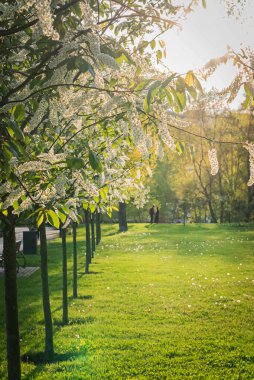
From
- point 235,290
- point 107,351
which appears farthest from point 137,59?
point 235,290

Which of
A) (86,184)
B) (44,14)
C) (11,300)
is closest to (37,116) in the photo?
(44,14)

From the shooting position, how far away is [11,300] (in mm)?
4840

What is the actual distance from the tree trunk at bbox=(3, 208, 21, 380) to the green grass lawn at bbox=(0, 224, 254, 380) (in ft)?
4.47

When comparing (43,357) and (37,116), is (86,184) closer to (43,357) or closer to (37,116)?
(37,116)

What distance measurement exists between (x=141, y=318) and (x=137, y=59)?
7375mm

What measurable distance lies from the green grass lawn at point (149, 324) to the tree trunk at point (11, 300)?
1363 millimetres

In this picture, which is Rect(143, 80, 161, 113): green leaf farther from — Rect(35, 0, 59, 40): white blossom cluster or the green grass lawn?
the green grass lawn

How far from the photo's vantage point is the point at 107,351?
23.3 ft

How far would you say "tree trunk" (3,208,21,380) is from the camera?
4.68 m

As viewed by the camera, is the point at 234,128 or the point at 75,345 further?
the point at 234,128

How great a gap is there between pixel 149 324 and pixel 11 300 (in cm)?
467

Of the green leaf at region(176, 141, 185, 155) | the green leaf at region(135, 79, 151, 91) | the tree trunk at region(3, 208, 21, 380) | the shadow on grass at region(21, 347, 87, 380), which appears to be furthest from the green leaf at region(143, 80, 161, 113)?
the shadow on grass at region(21, 347, 87, 380)

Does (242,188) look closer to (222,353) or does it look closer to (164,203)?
(164,203)

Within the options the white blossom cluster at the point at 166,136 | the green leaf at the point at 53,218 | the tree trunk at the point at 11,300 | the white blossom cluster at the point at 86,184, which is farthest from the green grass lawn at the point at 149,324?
the white blossom cluster at the point at 166,136
